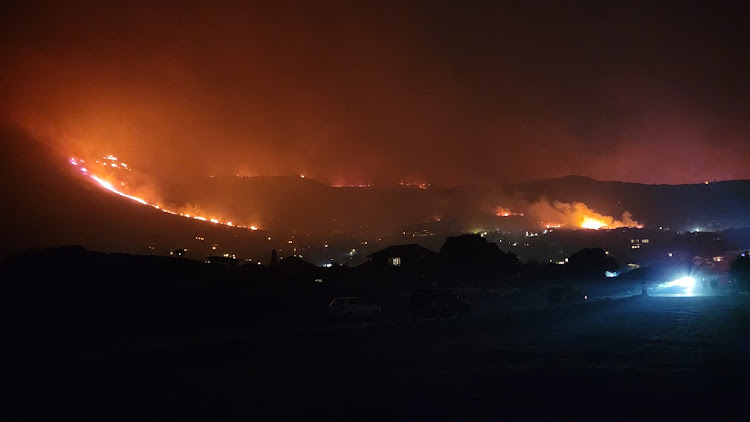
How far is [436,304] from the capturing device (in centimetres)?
3203

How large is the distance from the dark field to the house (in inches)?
1851

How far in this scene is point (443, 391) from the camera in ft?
38.1

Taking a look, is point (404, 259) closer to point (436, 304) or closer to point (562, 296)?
point (562, 296)

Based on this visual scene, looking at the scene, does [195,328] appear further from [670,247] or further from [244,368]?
[670,247]

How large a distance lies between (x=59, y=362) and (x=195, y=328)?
13.8 metres

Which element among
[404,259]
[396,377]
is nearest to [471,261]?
[404,259]

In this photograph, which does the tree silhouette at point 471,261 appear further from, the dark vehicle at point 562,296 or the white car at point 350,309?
the white car at point 350,309

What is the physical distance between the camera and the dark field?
1020cm

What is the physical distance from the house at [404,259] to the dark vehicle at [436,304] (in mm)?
36515

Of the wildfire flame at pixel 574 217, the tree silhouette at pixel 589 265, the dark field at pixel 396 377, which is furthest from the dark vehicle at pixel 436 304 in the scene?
the wildfire flame at pixel 574 217

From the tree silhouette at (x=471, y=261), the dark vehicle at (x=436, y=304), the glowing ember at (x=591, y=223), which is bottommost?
the dark vehicle at (x=436, y=304)

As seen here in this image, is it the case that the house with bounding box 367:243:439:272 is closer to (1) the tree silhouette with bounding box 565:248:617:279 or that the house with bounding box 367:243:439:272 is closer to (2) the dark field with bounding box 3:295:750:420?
(1) the tree silhouette with bounding box 565:248:617:279

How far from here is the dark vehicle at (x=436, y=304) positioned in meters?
31.7

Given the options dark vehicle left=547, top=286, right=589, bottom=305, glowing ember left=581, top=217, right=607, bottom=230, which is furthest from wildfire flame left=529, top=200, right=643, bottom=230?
dark vehicle left=547, top=286, right=589, bottom=305
